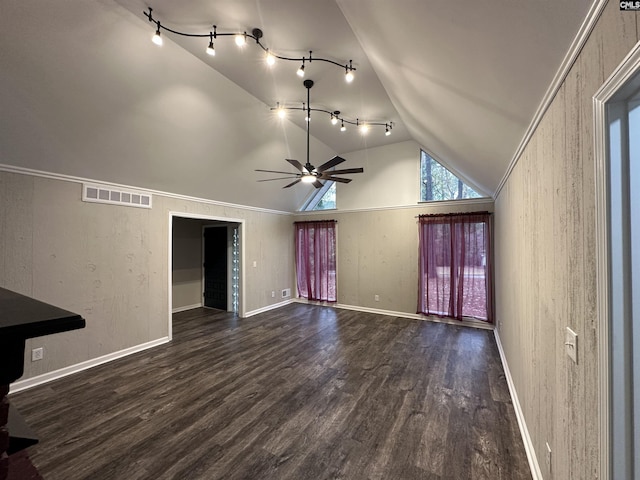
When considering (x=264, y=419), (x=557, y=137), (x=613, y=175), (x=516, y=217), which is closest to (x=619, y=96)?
(x=613, y=175)

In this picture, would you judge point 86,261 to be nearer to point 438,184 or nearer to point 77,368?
point 77,368

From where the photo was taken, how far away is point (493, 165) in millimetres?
3021

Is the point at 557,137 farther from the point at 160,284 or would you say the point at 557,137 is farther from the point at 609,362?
the point at 160,284

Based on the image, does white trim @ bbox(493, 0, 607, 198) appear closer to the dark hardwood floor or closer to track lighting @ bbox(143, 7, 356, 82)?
track lighting @ bbox(143, 7, 356, 82)

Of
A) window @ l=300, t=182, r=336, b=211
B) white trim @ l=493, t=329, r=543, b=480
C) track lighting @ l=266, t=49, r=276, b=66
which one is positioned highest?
track lighting @ l=266, t=49, r=276, b=66

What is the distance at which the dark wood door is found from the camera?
6.29 metres

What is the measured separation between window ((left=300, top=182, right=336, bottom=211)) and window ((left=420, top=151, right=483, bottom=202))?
2.10 m

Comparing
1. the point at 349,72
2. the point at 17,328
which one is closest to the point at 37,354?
the point at 17,328

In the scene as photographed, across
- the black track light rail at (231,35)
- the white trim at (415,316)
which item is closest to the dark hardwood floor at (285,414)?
the white trim at (415,316)

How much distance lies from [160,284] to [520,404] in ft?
15.7

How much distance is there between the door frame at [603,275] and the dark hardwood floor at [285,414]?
132 cm

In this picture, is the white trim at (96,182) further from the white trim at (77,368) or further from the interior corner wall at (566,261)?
the interior corner wall at (566,261)

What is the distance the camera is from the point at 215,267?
6.48 m

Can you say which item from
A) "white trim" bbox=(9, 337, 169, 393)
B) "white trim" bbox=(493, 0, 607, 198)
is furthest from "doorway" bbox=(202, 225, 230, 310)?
"white trim" bbox=(493, 0, 607, 198)
